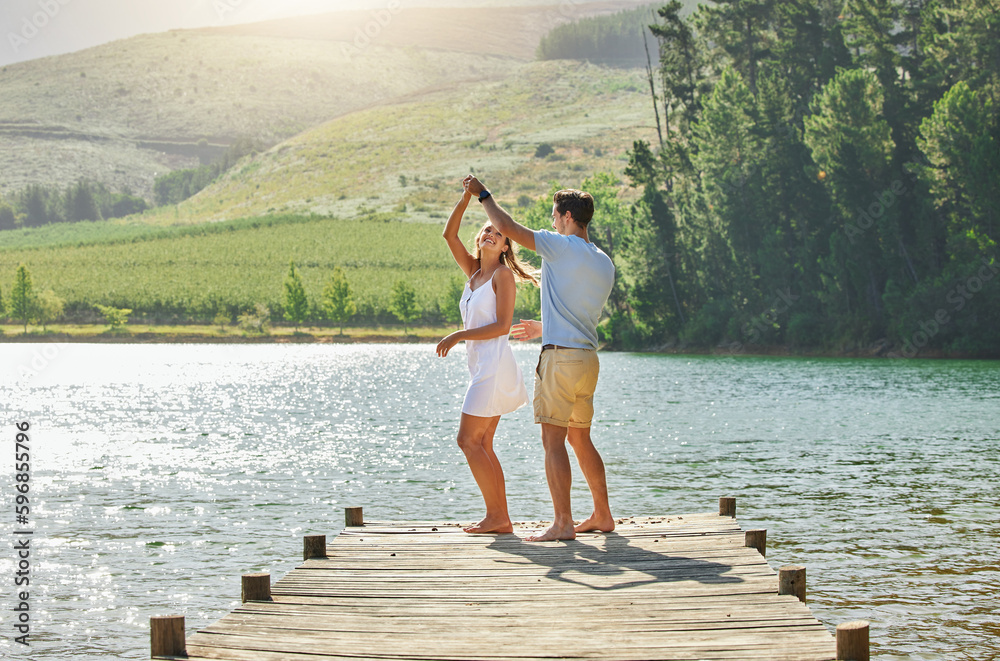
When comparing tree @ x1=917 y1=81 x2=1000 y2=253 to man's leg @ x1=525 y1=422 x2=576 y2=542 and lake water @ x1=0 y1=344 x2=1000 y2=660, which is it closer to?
lake water @ x1=0 y1=344 x2=1000 y2=660

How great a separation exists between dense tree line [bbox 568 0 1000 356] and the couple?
2260 inches

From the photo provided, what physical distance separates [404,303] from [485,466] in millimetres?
111873

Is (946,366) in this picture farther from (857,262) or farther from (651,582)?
(651,582)

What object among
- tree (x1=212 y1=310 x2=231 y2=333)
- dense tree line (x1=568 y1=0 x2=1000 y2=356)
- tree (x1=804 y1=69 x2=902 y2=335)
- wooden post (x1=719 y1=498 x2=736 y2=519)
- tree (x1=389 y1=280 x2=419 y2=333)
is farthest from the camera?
tree (x1=212 y1=310 x2=231 y2=333)

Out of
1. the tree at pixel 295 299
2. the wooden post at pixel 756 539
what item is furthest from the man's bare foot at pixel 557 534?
the tree at pixel 295 299

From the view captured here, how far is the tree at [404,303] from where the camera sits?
11944 cm

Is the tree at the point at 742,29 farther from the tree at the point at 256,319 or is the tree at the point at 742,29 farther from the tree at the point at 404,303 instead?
the tree at the point at 256,319

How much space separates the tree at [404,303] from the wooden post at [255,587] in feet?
373

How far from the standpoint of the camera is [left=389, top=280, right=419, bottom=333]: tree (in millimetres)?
119438

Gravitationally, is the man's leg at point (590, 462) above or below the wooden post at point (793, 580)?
above

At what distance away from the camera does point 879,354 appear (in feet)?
214

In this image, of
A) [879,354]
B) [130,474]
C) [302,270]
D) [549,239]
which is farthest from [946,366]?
[302,270]

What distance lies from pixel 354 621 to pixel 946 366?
5459 cm

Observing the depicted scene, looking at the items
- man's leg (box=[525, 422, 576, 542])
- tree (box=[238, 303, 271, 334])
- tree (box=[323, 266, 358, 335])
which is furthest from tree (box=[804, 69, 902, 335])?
tree (box=[238, 303, 271, 334])
